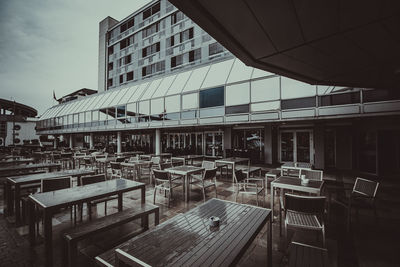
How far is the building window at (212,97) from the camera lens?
410 inches

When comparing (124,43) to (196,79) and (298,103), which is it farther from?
(298,103)

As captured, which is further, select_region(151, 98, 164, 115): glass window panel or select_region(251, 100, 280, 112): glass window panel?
select_region(151, 98, 164, 115): glass window panel

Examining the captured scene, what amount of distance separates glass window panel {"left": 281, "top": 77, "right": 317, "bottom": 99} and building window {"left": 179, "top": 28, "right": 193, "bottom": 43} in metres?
16.2

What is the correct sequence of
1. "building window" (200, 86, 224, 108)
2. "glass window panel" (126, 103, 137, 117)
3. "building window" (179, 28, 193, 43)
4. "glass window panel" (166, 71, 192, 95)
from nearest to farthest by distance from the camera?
"building window" (200, 86, 224, 108) → "glass window panel" (166, 71, 192, 95) → "glass window panel" (126, 103, 137, 117) → "building window" (179, 28, 193, 43)

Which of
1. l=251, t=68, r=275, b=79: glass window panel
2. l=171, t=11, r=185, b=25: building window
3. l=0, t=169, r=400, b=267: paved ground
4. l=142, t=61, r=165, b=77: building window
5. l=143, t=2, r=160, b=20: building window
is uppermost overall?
l=143, t=2, r=160, b=20: building window

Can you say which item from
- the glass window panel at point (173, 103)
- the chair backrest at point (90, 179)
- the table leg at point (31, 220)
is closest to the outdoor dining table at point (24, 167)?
the chair backrest at point (90, 179)

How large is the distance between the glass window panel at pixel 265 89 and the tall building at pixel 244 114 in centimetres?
5

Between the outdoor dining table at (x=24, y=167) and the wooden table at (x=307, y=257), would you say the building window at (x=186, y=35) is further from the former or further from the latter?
the wooden table at (x=307, y=257)

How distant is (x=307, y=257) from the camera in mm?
1738

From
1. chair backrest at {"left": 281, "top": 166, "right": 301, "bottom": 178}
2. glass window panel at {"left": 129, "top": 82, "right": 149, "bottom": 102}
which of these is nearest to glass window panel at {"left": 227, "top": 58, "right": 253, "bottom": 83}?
chair backrest at {"left": 281, "top": 166, "right": 301, "bottom": 178}

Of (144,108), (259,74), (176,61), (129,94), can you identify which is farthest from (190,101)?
(176,61)

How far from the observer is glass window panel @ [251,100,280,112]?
28.0ft

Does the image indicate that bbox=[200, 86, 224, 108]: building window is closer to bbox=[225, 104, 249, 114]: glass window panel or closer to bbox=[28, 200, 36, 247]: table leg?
bbox=[225, 104, 249, 114]: glass window panel

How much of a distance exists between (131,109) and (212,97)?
749 cm
